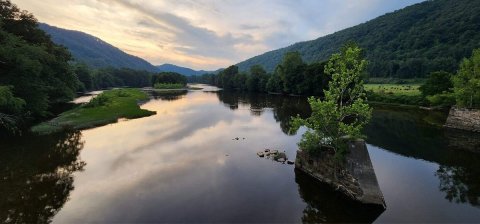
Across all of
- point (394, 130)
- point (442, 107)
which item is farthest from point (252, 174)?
point (442, 107)

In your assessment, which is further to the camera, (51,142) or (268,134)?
(268,134)

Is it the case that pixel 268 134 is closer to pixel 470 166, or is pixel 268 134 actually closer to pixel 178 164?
pixel 178 164

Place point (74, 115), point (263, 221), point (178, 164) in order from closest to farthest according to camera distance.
→ point (263, 221)
point (178, 164)
point (74, 115)

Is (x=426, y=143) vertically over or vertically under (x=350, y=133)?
under

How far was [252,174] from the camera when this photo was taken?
3253 cm

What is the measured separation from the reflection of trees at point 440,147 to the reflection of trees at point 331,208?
9474mm

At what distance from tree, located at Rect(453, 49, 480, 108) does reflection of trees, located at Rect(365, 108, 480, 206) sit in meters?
8.22

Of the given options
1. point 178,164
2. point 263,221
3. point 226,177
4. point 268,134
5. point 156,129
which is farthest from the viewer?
point 156,129

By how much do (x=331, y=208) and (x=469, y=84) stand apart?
54543mm

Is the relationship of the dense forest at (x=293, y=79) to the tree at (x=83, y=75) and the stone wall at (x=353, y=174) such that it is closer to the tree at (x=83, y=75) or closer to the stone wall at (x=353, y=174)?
the stone wall at (x=353, y=174)

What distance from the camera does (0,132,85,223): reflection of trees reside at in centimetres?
2297

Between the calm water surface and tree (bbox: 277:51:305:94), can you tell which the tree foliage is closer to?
the calm water surface

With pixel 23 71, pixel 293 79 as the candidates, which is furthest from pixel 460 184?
pixel 293 79

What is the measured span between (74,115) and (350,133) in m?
59.0
